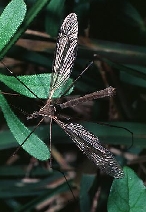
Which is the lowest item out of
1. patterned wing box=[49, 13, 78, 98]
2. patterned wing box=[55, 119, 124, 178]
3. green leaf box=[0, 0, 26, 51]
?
patterned wing box=[55, 119, 124, 178]

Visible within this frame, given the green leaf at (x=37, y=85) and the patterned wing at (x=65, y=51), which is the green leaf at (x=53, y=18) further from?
the green leaf at (x=37, y=85)

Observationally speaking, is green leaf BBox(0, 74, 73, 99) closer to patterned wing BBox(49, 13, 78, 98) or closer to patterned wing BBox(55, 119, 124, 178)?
patterned wing BBox(49, 13, 78, 98)

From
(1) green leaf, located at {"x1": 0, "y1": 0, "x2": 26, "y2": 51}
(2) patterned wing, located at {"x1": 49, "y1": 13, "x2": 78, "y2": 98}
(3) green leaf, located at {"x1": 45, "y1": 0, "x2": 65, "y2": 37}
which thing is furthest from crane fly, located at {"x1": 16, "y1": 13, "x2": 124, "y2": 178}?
(3) green leaf, located at {"x1": 45, "y1": 0, "x2": 65, "y2": 37}

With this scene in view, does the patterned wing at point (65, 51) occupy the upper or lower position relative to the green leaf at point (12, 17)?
lower

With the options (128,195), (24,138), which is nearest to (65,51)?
(24,138)

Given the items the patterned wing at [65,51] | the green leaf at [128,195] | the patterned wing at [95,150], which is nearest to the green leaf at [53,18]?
the patterned wing at [65,51]
